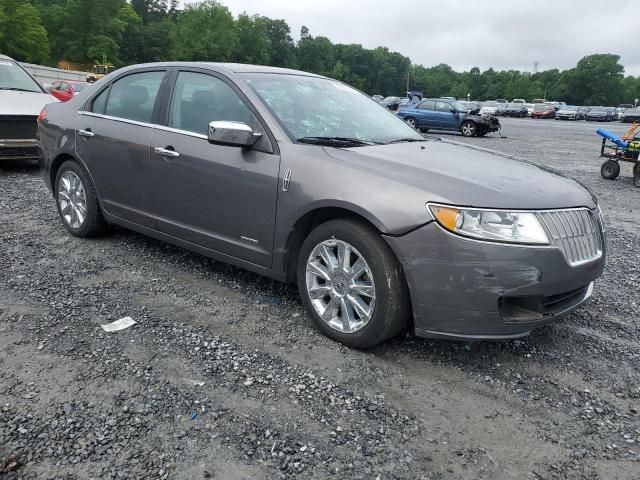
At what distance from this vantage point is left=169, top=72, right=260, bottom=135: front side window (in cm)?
377

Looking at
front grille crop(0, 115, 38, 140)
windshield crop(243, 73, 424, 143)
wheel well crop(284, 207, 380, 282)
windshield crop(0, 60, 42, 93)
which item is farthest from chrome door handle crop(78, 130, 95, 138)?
windshield crop(0, 60, 42, 93)

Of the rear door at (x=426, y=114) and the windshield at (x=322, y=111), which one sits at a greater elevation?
the rear door at (x=426, y=114)

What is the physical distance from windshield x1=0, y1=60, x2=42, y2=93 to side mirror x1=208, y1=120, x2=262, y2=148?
7.02m

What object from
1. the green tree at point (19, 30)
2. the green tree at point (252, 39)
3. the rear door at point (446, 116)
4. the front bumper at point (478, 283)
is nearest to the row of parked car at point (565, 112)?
the rear door at point (446, 116)

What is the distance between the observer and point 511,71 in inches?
5384

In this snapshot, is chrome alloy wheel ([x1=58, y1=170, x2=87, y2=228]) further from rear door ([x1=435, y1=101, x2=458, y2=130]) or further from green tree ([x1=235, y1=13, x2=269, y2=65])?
green tree ([x1=235, y1=13, x2=269, y2=65])

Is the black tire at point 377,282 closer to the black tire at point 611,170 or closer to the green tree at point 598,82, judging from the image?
the black tire at point 611,170

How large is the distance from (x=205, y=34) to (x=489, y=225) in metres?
95.8

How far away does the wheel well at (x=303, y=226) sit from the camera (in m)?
3.23

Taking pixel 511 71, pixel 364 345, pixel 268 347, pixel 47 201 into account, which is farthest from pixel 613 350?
pixel 511 71

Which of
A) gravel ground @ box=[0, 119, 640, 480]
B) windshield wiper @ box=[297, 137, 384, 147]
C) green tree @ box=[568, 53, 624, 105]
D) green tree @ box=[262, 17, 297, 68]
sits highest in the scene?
green tree @ box=[262, 17, 297, 68]

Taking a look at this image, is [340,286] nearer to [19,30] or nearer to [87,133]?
[87,133]

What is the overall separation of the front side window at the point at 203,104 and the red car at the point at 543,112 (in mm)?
58846

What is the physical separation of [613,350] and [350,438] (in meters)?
1.94
